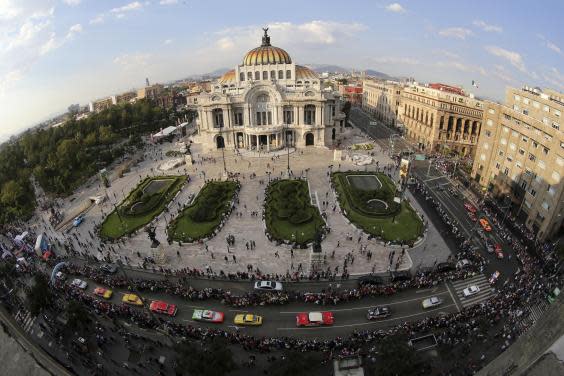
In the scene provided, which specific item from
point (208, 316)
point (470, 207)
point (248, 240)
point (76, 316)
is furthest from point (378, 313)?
point (470, 207)

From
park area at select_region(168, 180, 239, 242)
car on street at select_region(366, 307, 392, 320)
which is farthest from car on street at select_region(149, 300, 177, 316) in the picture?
car on street at select_region(366, 307, 392, 320)

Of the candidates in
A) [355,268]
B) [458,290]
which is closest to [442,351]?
[458,290]

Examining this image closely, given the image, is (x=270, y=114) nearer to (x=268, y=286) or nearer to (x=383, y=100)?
(x=383, y=100)

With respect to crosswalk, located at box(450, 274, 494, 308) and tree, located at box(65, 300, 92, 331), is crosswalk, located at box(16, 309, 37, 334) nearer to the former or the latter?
tree, located at box(65, 300, 92, 331)

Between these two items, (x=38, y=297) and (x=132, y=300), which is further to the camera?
(x=132, y=300)

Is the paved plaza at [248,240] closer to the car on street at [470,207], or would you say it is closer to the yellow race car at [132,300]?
the yellow race car at [132,300]

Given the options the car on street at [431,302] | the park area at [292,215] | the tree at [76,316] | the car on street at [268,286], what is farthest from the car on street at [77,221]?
the car on street at [431,302]
